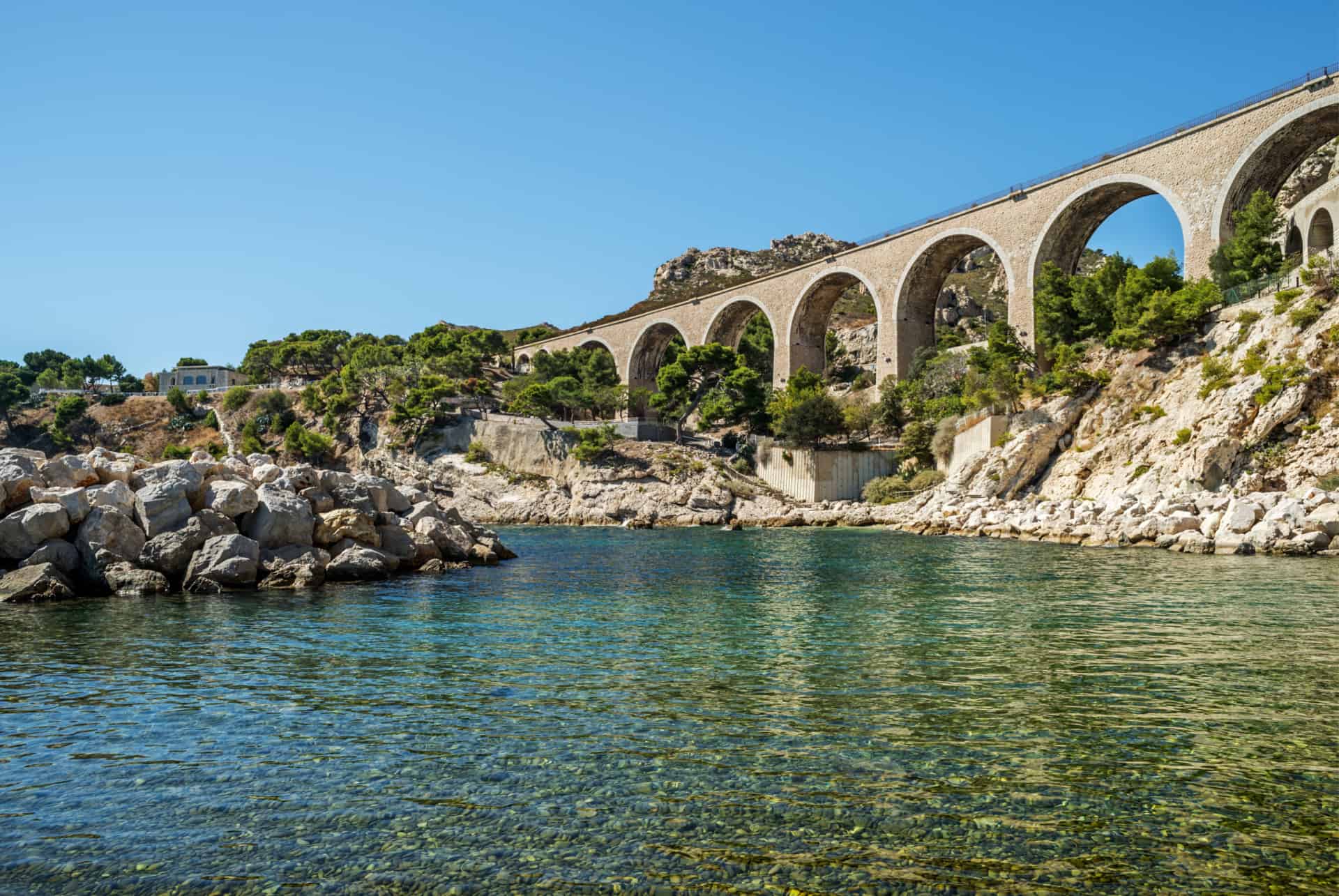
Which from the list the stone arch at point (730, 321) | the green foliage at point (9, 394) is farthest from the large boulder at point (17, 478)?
the green foliage at point (9, 394)

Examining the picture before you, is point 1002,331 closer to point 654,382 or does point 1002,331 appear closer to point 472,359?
point 654,382

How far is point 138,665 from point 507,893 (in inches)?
236

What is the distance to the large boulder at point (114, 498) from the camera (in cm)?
1344

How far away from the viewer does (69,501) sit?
13.2 m

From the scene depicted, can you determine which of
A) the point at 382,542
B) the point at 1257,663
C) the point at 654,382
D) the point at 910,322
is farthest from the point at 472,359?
the point at 1257,663

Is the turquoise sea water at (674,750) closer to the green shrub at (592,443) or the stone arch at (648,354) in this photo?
the green shrub at (592,443)

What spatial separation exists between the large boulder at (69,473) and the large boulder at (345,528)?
12.1 feet

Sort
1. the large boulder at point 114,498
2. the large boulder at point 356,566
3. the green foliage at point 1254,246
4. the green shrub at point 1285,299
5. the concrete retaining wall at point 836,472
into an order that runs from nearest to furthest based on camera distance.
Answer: the large boulder at point 114,498, the large boulder at point 356,566, the green shrub at point 1285,299, the green foliage at point 1254,246, the concrete retaining wall at point 836,472

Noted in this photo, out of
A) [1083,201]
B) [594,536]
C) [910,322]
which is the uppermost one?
[1083,201]

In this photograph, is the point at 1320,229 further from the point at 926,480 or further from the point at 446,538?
the point at 446,538

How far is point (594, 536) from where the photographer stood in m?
30.0

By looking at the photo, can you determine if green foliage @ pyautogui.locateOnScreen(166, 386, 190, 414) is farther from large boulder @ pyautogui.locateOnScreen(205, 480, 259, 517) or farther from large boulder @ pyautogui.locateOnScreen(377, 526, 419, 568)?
large boulder @ pyautogui.locateOnScreen(205, 480, 259, 517)

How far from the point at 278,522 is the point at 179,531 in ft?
4.80

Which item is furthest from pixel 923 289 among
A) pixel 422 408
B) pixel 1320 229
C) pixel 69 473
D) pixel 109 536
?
pixel 109 536
